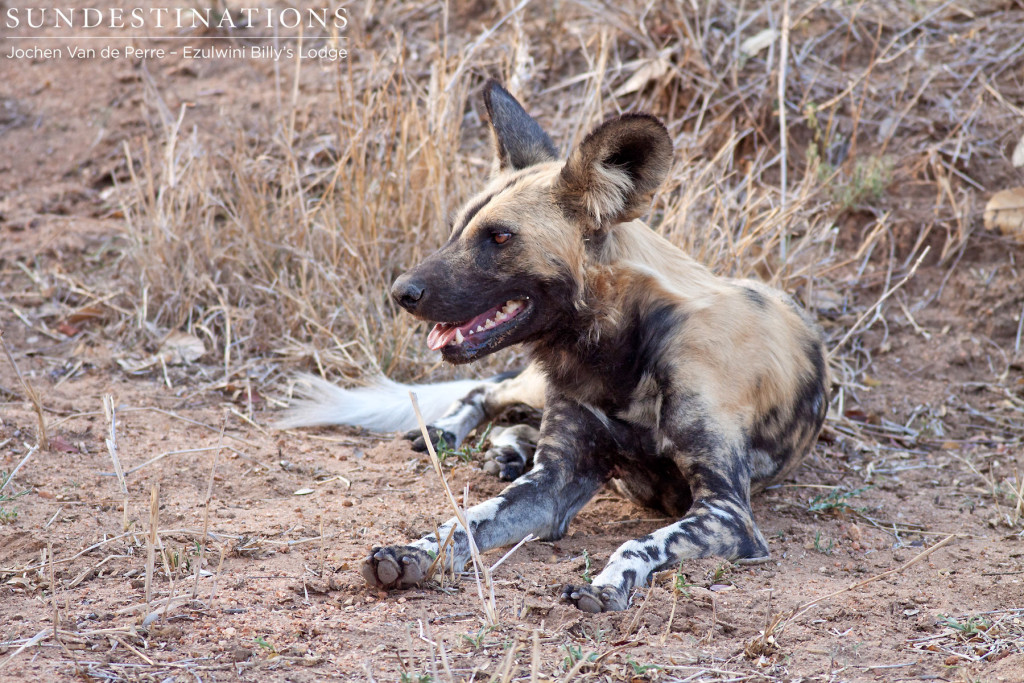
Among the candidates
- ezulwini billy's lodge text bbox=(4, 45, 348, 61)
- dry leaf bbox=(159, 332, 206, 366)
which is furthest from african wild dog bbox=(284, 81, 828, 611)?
ezulwini billy's lodge text bbox=(4, 45, 348, 61)

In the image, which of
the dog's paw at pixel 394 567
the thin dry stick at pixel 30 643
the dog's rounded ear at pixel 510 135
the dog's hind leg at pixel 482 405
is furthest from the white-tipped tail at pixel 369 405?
the thin dry stick at pixel 30 643

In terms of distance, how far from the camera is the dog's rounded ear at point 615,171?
8.50 ft

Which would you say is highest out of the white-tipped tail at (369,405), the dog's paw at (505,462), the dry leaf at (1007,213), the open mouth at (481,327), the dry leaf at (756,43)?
the dry leaf at (756,43)

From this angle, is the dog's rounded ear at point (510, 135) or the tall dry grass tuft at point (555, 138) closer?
the dog's rounded ear at point (510, 135)

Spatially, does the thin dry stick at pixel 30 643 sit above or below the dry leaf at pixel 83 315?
above

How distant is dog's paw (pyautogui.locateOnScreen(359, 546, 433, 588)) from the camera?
2.19m

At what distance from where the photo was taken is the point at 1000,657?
6.39ft

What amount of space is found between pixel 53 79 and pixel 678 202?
4393 millimetres

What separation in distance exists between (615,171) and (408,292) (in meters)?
0.65

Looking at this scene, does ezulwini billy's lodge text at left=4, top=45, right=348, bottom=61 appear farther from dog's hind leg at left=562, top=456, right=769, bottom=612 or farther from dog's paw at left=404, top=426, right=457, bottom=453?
dog's hind leg at left=562, top=456, right=769, bottom=612

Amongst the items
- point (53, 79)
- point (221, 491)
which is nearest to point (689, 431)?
point (221, 491)

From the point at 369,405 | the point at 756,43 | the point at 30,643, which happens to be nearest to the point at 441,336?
the point at 369,405

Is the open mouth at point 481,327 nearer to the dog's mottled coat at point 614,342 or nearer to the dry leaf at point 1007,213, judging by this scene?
Answer: the dog's mottled coat at point 614,342

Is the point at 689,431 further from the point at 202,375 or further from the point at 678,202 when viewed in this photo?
the point at 202,375
